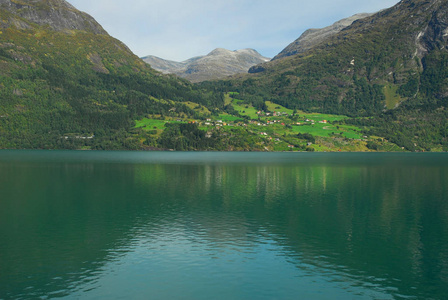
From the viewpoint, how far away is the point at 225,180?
93.2 metres

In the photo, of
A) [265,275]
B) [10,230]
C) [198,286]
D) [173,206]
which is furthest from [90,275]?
[173,206]

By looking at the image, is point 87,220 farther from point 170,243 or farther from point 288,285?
point 288,285

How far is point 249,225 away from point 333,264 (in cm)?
1522

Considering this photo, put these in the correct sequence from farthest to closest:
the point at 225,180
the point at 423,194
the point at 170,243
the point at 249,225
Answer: the point at 225,180 < the point at 423,194 < the point at 249,225 < the point at 170,243

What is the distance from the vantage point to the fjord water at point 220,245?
26766mm

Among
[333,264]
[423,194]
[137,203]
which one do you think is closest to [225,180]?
[137,203]

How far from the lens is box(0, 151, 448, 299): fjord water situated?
26766mm

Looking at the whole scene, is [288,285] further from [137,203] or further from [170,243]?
[137,203]

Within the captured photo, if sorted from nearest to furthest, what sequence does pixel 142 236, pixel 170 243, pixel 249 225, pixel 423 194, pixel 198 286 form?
pixel 198 286 → pixel 170 243 → pixel 142 236 → pixel 249 225 → pixel 423 194

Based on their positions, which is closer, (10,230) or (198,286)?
(198,286)

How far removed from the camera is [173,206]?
57.3 meters

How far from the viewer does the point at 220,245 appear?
121ft

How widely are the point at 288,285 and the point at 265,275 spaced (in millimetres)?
2398

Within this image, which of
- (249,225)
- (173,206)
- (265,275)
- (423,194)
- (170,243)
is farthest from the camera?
(423,194)
